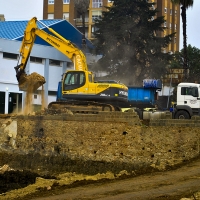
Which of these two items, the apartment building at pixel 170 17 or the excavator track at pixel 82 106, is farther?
the apartment building at pixel 170 17

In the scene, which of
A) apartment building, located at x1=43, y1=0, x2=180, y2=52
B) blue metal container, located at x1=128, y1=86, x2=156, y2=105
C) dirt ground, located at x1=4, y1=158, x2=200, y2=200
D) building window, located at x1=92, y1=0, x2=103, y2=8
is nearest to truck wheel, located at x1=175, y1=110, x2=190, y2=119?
blue metal container, located at x1=128, y1=86, x2=156, y2=105

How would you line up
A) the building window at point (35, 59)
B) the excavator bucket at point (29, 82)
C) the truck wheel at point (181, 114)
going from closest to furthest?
the excavator bucket at point (29, 82)
the truck wheel at point (181, 114)
the building window at point (35, 59)

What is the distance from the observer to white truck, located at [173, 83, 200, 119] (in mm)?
25281

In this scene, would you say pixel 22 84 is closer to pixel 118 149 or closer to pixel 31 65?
pixel 118 149

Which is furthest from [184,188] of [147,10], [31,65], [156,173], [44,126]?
[147,10]

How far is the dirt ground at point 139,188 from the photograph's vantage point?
10.7 metres

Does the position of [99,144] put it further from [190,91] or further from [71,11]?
[71,11]

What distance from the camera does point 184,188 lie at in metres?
11.2

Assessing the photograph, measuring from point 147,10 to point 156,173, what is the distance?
3372 cm

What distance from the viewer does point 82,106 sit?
71.7ft

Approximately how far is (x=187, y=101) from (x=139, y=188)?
14998mm

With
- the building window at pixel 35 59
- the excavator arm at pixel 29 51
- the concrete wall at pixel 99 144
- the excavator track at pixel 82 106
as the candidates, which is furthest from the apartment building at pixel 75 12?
the concrete wall at pixel 99 144

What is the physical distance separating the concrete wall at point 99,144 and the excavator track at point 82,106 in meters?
3.76

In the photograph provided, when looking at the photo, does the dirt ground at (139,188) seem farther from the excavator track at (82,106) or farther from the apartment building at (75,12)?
the apartment building at (75,12)
